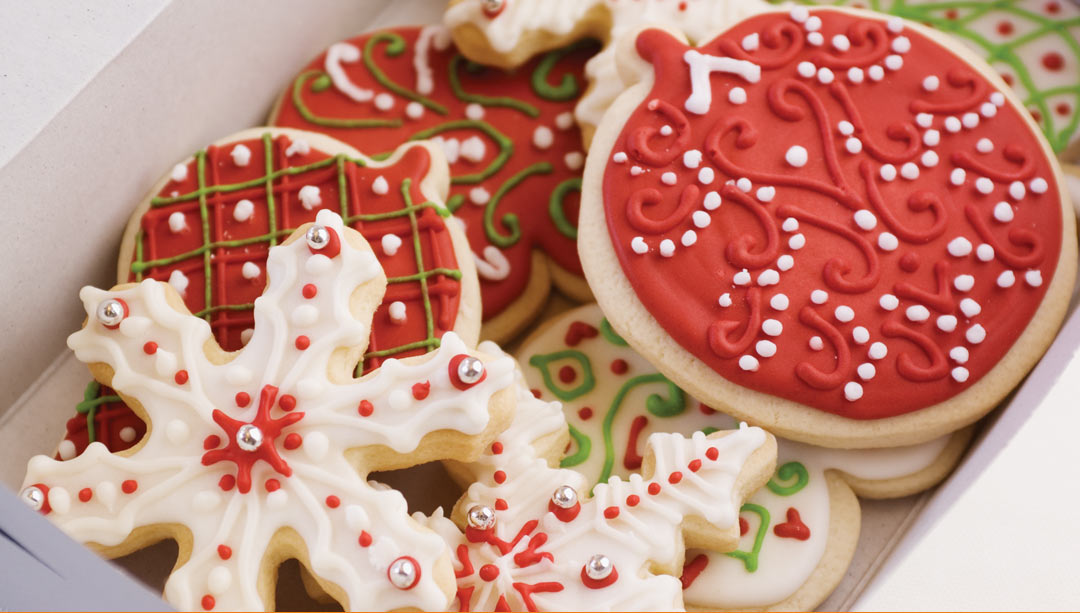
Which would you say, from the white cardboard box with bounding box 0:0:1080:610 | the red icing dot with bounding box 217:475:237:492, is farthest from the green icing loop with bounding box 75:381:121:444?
the red icing dot with bounding box 217:475:237:492

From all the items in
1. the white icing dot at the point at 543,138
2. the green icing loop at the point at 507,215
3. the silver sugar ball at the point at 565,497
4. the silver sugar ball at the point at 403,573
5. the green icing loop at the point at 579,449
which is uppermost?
the silver sugar ball at the point at 403,573

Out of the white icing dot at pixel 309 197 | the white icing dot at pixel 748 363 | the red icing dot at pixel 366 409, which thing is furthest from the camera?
the white icing dot at pixel 309 197

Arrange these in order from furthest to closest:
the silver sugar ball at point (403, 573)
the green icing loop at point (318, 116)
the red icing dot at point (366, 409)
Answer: the green icing loop at point (318, 116)
the red icing dot at point (366, 409)
the silver sugar ball at point (403, 573)

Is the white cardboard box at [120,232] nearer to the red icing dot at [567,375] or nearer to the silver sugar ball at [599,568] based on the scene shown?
the silver sugar ball at [599,568]

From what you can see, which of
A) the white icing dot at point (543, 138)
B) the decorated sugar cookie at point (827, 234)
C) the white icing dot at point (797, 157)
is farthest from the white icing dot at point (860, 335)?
the white icing dot at point (543, 138)

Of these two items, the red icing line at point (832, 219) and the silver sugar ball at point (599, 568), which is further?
the red icing line at point (832, 219)

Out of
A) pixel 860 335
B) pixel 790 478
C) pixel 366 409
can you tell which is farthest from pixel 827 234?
pixel 366 409

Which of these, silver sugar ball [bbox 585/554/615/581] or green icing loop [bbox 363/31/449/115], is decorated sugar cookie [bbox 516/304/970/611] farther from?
green icing loop [bbox 363/31/449/115]

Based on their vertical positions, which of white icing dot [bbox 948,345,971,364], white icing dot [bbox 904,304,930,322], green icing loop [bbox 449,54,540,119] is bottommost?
white icing dot [bbox 948,345,971,364]
